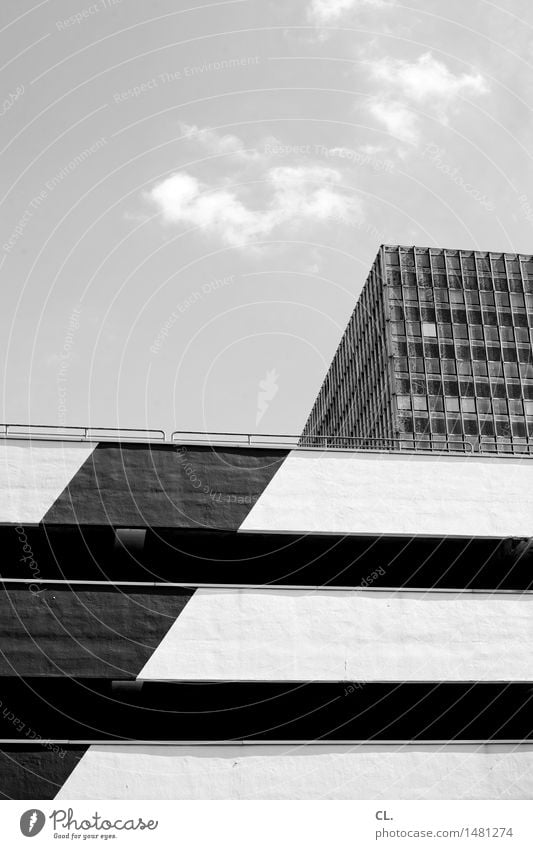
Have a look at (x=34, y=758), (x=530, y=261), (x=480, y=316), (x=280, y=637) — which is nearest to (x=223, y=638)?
(x=280, y=637)

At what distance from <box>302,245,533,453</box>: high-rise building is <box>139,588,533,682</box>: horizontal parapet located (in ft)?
200

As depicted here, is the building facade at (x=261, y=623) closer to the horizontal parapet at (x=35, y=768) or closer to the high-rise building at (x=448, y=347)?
the horizontal parapet at (x=35, y=768)

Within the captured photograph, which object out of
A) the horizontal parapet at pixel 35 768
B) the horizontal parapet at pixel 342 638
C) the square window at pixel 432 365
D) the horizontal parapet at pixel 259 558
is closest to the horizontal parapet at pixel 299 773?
the horizontal parapet at pixel 35 768

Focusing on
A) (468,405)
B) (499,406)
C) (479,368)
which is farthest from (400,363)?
(499,406)

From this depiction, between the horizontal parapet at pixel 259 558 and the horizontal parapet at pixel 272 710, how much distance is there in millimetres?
2813

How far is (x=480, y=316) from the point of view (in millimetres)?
88938

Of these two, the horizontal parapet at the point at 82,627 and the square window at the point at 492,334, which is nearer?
the horizontal parapet at the point at 82,627

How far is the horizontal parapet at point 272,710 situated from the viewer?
21.9 meters

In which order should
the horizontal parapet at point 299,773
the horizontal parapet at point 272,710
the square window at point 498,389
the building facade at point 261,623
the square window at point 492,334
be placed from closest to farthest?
1. the horizontal parapet at point 299,773
2. the building facade at point 261,623
3. the horizontal parapet at point 272,710
4. the square window at point 498,389
5. the square window at point 492,334

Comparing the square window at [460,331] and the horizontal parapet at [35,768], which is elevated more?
the square window at [460,331]

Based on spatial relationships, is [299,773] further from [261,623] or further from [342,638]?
[261,623]

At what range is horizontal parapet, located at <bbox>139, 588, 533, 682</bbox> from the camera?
69.6ft
